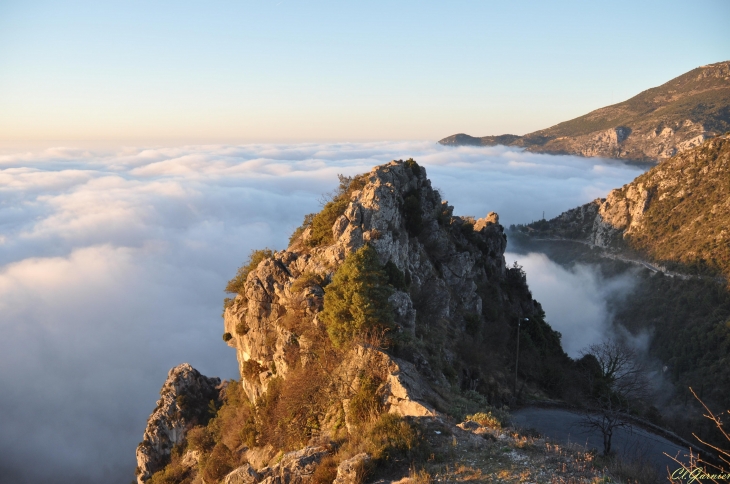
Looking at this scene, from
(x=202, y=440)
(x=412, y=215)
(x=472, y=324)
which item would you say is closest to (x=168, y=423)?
(x=202, y=440)

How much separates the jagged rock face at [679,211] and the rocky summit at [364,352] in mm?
47980

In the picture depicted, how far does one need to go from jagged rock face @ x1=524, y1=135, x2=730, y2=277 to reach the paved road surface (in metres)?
55.2

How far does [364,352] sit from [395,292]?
536cm

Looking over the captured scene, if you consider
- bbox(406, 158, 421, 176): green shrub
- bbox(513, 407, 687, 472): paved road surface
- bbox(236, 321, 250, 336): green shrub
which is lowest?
bbox(513, 407, 687, 472): paved road surface

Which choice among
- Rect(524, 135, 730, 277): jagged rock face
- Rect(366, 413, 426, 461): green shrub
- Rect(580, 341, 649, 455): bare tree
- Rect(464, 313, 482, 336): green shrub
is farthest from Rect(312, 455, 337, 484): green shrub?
Rect(524, 135, 730, 277): jagged rock face

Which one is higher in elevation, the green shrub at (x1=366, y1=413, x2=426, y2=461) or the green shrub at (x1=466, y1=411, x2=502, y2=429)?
the green shrub at (x1=366, y1=413, x2=426, y2=461)

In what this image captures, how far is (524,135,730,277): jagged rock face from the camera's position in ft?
230

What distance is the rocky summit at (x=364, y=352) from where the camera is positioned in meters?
12.5

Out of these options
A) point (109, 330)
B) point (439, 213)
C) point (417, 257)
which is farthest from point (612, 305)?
point (109, 330)

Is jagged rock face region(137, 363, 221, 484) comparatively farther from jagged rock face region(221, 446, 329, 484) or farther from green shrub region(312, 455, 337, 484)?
green shrub region(312, 455, 337, 484)

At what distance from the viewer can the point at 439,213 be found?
38.2m

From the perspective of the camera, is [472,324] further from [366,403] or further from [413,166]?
[366,403]

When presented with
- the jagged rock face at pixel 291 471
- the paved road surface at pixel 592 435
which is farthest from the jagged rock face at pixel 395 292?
the paved road surface at pixel 592 435

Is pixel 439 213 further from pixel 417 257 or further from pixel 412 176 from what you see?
pixel 417 257
